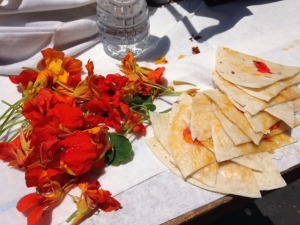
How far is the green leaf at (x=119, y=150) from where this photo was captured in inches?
31.9

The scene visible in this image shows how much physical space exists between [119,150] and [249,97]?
0.32m

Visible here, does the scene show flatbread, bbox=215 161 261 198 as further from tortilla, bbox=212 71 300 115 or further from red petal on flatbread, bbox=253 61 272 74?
red petal on flatbread, bbox=253 61 272 74

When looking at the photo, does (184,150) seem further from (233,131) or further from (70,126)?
(70,126)

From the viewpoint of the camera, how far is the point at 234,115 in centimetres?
82

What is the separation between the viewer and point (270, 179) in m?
0.78

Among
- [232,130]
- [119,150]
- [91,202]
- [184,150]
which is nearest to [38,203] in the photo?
[91,202]

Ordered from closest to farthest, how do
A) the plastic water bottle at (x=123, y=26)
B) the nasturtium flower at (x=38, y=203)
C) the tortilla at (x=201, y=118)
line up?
1. the nasturtium flower at (x=38, y=203)
2. the tortilla at (x=201, y=118)
3. the plastic water bottle at (x=123, y=26)

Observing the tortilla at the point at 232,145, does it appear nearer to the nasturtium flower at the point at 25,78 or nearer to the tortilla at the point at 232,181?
the tortilla at the point at 232,181

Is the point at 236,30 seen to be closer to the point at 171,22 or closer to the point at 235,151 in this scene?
the point at 171,22

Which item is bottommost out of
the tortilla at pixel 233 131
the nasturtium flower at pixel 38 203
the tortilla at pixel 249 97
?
the nasturtium flower at pixel 38 203

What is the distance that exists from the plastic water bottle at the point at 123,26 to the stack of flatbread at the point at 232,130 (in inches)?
11.3

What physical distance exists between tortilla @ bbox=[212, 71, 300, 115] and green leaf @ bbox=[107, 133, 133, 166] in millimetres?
261

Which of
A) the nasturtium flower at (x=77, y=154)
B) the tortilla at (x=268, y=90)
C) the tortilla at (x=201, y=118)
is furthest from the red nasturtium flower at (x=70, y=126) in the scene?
the tortilla at (x=268, y=90)

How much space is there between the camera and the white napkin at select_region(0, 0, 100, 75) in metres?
1.00
